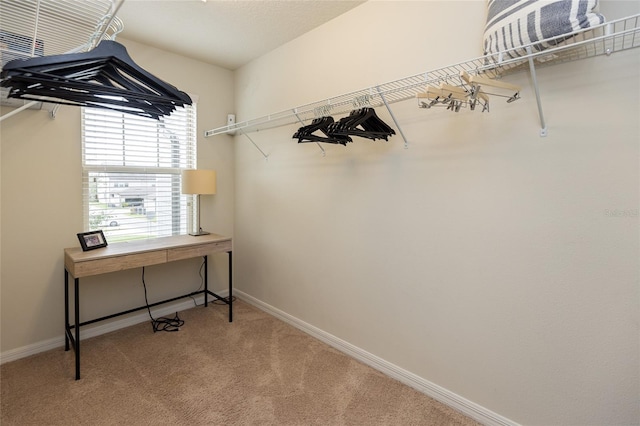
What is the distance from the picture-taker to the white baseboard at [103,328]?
7.67 ft

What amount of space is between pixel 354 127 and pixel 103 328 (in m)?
2.78

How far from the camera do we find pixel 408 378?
2064 millimetres

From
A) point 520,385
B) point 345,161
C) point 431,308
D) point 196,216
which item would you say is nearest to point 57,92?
point 345,161

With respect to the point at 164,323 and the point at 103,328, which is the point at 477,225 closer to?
the point at 164,323

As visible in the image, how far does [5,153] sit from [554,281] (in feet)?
11.7

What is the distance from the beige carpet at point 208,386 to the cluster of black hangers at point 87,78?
1.74 metres

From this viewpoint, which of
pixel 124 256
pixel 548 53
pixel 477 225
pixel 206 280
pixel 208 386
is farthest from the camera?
pixel 206 280

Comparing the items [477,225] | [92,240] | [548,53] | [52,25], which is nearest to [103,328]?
[92,240]

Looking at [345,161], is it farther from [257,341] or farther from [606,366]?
[606,366]

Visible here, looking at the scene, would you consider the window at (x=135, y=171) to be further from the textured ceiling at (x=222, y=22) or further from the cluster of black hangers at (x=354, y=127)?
the cluster of black hangers at (x=354, y=127)

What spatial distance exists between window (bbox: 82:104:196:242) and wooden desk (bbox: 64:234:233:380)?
0.24 metres

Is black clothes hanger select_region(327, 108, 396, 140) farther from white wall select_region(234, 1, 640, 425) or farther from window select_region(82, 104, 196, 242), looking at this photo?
window select_region(82, 104, 196, 242)

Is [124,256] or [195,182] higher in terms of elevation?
[195,182]

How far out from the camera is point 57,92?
1.38 meters
